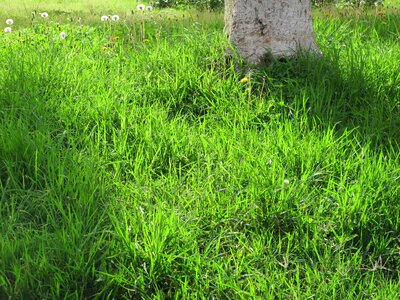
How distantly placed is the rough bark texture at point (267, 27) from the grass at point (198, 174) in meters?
0.15

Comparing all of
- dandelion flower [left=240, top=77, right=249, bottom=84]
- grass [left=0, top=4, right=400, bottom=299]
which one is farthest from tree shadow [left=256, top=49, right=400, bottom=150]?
dandelion flower [left=240, top=77, right=249, bottom=84]

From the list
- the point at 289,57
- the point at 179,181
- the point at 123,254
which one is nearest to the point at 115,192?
the point at 179,181

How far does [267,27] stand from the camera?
4418 millimetres

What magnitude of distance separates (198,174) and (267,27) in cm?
169

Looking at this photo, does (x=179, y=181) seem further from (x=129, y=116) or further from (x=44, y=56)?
(x=44, y=56)

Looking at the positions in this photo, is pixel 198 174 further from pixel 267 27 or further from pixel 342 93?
pixel 267 27

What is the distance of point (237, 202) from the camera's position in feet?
9.55

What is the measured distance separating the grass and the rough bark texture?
0.51 ft

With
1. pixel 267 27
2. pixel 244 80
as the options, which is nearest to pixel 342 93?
pixel 244 80

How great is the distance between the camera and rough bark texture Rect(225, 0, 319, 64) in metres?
4.40

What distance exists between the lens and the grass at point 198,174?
8.30ft

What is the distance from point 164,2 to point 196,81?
38.6 ft

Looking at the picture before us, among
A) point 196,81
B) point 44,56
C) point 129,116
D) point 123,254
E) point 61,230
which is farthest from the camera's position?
point 44,56

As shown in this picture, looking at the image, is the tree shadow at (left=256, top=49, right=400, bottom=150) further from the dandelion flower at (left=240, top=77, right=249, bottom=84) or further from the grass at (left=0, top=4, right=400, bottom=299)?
the dandelion flower at (left=240, top=77, right=249, bottom=84)
